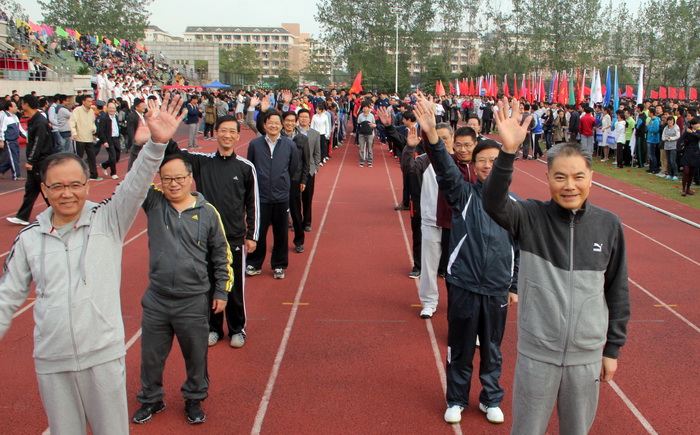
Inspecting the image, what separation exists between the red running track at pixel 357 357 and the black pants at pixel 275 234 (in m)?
0.23

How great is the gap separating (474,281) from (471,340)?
0.40 meters

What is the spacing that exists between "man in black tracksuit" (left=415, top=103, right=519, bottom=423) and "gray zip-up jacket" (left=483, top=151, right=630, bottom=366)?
115 cm

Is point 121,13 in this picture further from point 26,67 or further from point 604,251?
point 604,251

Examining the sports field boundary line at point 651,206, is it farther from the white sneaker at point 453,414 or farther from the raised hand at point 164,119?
the raised hand at point 164,119

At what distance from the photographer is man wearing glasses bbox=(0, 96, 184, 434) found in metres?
2.81

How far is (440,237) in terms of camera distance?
20.0ft

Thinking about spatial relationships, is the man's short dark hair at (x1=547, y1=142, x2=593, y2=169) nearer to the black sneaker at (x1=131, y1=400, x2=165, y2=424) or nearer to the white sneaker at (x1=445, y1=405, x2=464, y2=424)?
the white sneaker at (x1=445, y1=405, x2=464, y2=424)

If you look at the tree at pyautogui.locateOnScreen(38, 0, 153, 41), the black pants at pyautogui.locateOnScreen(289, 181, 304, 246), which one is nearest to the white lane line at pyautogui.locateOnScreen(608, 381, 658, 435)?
the black pants at pyautogui.locateOnScreen(289, 181, 304, 246)

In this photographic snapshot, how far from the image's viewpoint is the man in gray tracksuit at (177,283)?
4023 millimetres

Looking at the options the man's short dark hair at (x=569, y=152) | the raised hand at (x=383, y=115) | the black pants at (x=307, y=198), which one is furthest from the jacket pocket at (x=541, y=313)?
the black pants at (x=307, y=198)

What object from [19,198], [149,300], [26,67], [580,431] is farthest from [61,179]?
[26,67]

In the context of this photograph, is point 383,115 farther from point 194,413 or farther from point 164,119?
point 194,413

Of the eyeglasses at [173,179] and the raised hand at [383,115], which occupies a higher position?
the raised hand at [383,115]

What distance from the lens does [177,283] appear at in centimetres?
401
